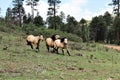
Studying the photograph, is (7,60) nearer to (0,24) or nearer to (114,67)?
(114,67)

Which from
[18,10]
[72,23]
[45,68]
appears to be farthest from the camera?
[72,23]

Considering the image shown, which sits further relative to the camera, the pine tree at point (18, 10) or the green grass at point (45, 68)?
the pine tree at point (18, 10)

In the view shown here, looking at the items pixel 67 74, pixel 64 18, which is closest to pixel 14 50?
pixel 67 74

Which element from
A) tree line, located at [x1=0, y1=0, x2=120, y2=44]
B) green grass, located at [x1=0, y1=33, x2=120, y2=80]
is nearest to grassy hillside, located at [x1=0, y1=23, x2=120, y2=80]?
green grass, located at [x1=0, y1=33, x2=120, y2=80]

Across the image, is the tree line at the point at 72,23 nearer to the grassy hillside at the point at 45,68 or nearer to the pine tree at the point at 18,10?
the pine tree at the point at 18,10

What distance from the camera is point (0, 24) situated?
1593 inches

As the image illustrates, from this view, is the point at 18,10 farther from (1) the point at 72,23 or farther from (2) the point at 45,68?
(2) the point at 45,68

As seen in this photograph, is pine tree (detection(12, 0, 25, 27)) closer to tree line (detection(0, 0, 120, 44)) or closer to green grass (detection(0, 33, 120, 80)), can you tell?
tree line (detection(0, 0, 120, 44))

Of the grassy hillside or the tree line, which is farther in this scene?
the tree line

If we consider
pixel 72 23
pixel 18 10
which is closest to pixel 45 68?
pixel 18 10

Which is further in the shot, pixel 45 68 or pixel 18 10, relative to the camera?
pixel 18 10

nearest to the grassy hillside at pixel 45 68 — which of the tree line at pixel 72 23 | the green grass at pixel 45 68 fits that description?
the green grass at pixel 45 68

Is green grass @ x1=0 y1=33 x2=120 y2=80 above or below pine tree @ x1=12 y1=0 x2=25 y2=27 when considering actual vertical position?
below

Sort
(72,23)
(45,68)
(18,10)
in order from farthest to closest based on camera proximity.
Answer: (72,23) < (18,10) < (45,68)
